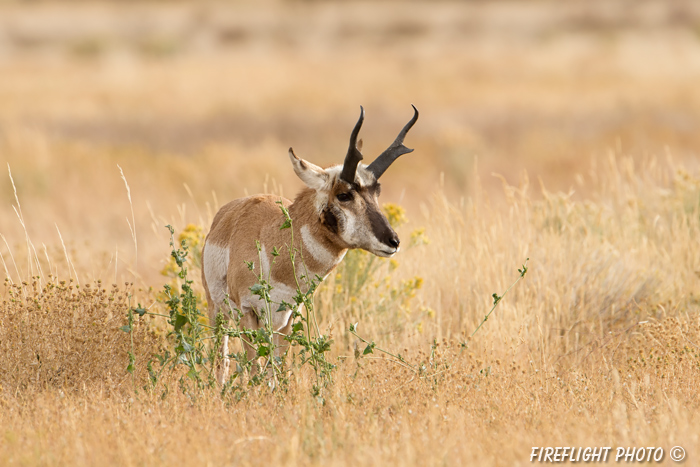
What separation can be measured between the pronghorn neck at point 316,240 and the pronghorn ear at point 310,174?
0.39 feet

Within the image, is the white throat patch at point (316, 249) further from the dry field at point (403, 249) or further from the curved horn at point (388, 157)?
the dry field at point (403, 249)

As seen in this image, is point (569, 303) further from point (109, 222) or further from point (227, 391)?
point (109, 222)

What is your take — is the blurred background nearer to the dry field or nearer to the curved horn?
the dry field

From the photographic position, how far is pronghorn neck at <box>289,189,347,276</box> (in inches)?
189

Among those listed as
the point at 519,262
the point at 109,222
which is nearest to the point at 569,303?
the point at 519,262

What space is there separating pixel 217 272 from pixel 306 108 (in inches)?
734

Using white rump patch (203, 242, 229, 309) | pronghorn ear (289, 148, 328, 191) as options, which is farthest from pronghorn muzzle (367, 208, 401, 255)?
white rump patch (203, 242, 229, 309)

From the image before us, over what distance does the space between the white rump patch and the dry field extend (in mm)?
565

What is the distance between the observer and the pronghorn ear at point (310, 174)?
15.2 ft

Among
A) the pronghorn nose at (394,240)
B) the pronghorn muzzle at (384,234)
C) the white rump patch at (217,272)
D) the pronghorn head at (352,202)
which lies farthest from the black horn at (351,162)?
the white rump patch at (217,272)

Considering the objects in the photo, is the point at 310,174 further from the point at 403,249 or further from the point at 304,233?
the point at 403,249

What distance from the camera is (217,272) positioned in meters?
5.27

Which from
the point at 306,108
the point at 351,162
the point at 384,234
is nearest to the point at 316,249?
the point at 384,234

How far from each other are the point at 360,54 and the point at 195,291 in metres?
31.9
